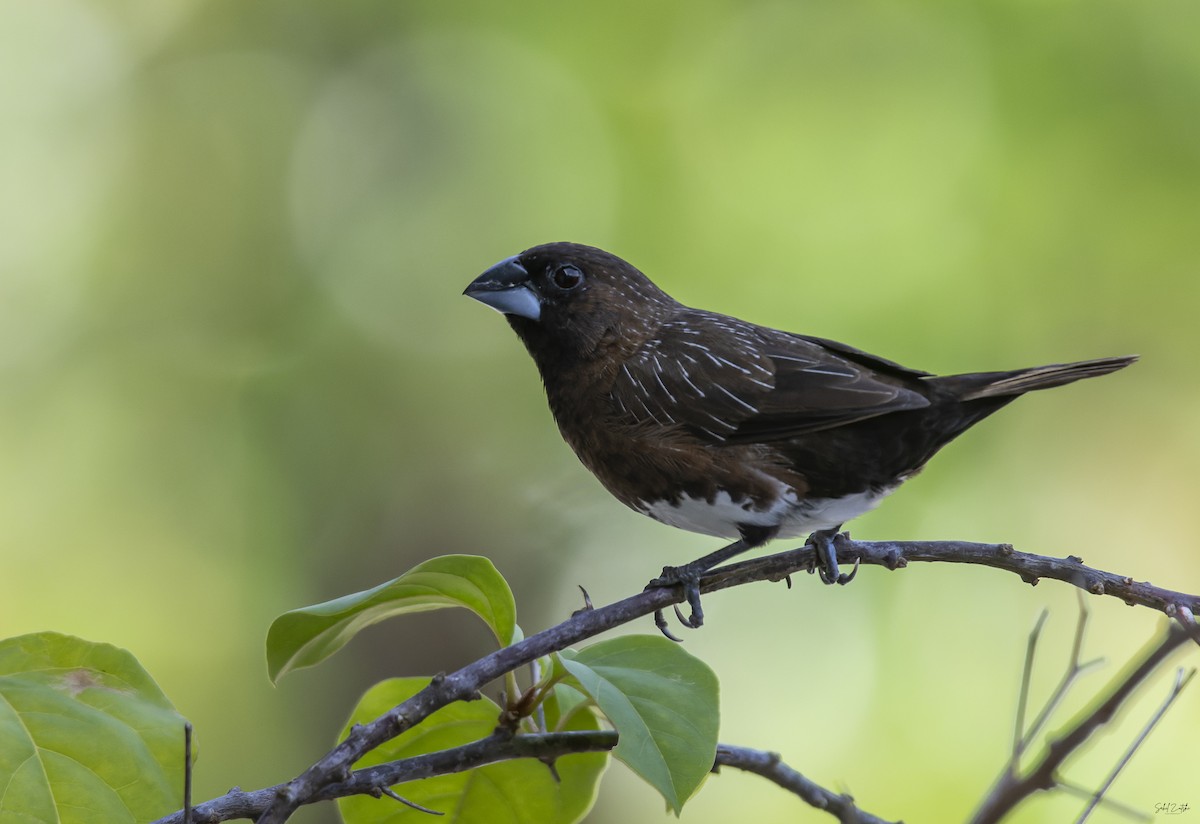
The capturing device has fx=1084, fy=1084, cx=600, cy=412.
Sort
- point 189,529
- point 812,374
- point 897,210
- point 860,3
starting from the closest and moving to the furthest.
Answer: point 812,374 < point 897,210 < point 860,3 < point 189,529

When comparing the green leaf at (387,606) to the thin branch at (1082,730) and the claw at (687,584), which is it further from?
the thin branch at (1082,730)

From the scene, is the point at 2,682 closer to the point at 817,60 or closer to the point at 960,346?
the point at 960,346

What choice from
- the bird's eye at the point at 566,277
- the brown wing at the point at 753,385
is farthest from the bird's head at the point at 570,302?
the brown wing at the point at 753,385

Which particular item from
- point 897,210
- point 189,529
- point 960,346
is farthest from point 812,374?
point 189,529

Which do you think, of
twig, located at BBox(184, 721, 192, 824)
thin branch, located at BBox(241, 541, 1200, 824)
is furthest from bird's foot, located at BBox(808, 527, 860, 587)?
twig, located at BBox(184, 721, 192, 824)

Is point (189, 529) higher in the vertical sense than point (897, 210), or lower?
lower

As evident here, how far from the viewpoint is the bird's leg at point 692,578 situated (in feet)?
8.43

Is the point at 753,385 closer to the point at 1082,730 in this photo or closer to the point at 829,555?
the point at 829,555

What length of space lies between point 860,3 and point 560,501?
4.00 metres

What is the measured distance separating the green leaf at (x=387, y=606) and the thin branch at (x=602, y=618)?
202 mm

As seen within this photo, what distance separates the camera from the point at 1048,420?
7.08m

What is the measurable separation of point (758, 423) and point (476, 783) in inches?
56.0

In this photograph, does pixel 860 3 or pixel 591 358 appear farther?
pixel 860 3

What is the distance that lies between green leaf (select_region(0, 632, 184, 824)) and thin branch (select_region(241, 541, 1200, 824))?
21cm
